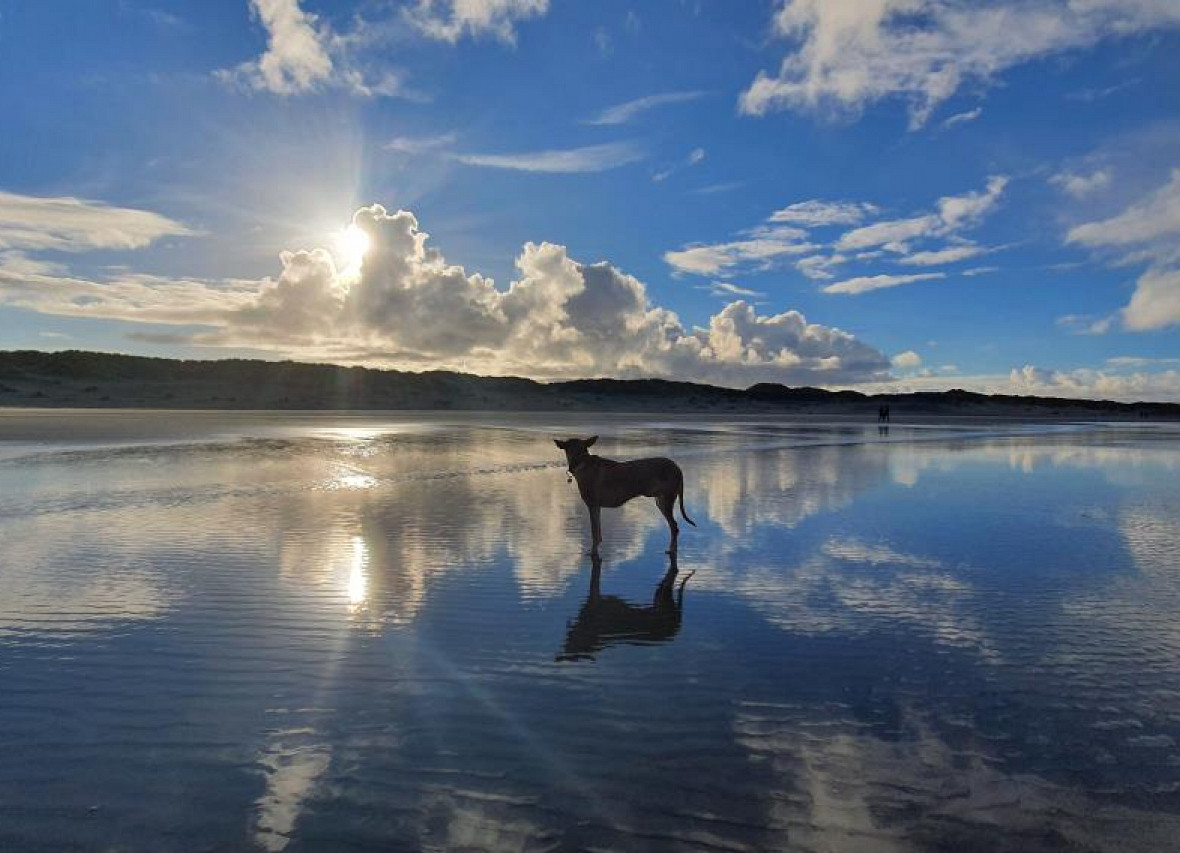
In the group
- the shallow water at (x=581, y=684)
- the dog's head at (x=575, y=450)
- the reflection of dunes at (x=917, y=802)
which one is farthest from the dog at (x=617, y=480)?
the reflection of dunes at (x=917, y=802)

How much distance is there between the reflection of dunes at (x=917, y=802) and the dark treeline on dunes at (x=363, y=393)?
121m

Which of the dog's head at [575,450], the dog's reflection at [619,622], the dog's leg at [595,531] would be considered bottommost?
the dog's reflection at [619,622]

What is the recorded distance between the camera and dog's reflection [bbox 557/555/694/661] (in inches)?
297

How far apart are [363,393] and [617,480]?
5668 inches

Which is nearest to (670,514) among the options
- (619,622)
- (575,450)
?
(575,450)

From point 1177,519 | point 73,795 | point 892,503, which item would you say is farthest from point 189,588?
point 1177,519

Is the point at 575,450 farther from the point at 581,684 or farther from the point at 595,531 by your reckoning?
the point at 581,684

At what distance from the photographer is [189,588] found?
9.52 m

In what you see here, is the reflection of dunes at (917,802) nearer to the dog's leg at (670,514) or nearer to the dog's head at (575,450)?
the dog's leg at (670,514)

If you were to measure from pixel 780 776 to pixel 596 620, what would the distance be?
3724mm

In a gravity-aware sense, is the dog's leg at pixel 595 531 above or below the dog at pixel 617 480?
below

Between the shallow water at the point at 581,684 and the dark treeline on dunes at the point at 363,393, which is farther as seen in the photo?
the dark treeline on dunes at the point at 363,393

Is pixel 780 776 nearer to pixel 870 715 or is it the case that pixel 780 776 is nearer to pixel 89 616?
pixel 870 715

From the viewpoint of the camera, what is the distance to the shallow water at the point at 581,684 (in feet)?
14.6
